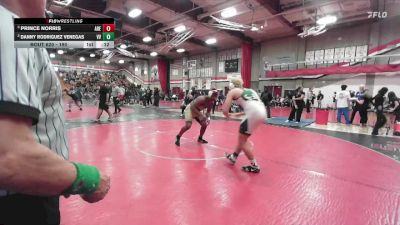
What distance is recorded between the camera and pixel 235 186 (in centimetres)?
335

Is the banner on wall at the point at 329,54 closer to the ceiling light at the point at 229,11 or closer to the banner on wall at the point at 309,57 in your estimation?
the banner on wall at the point at 309,57

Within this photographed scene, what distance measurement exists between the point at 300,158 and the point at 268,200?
2264 millimetres

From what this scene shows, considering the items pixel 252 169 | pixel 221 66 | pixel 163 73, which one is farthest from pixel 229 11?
pixel 163 73

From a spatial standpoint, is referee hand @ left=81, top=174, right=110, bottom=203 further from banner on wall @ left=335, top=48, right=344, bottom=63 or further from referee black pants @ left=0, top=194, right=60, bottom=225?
banner on wall @ left=335, top=48, right=344, bottom=63

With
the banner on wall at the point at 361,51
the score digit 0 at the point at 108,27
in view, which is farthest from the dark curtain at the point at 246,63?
the score digit 0 at the point at 108,27

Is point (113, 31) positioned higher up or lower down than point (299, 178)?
higher up

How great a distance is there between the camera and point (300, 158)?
4816 millimetres

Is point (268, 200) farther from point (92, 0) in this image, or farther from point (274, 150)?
point (92, 0)

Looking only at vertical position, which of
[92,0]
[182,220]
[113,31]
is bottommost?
[182,220]

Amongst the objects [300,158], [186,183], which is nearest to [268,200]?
[186,183]

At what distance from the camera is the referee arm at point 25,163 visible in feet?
1.59
